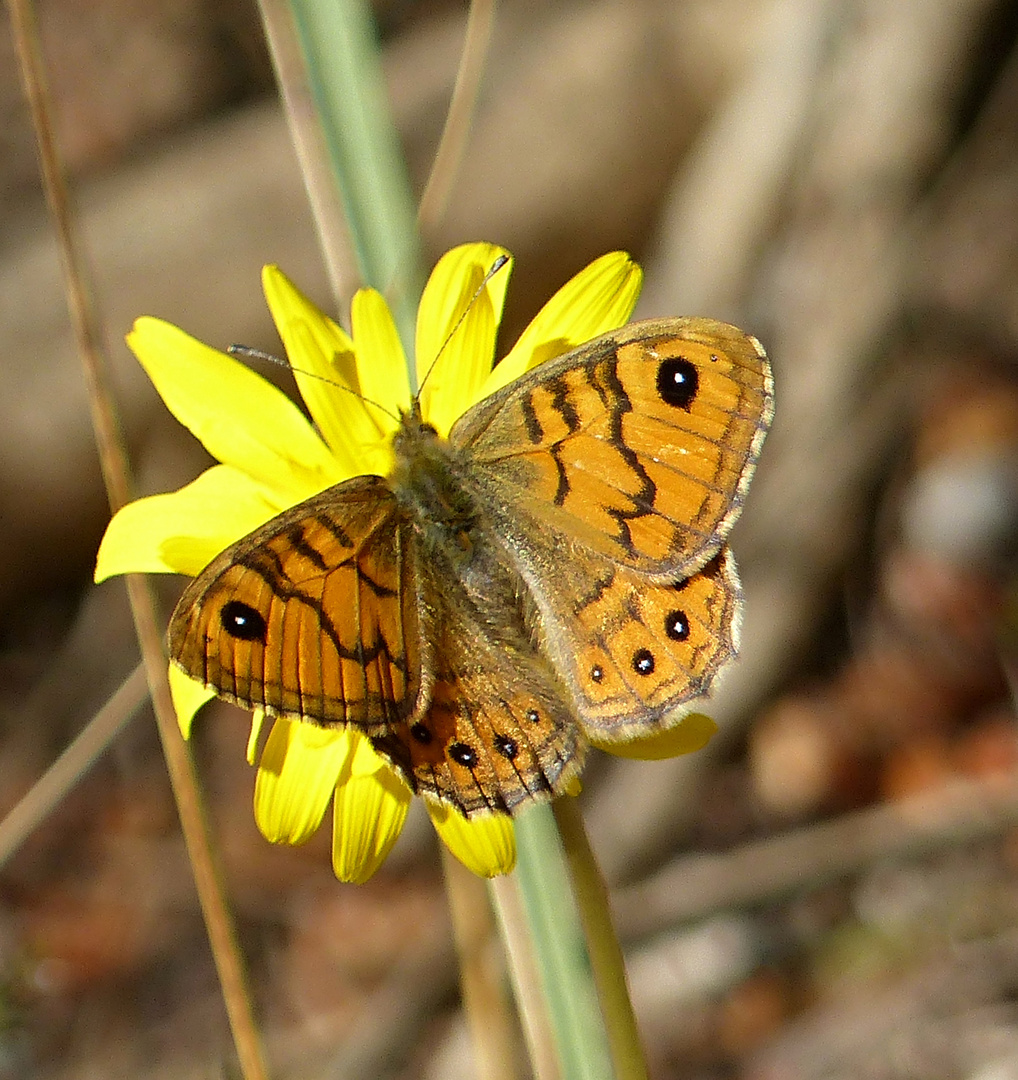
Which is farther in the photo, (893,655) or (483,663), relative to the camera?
(893,655)

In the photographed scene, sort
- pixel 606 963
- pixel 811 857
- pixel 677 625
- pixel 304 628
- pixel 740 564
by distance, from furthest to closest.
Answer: pixel 740 564 < pixel 811 857 < pixel 677 625 < pixel 304 628 < pixel 606 963

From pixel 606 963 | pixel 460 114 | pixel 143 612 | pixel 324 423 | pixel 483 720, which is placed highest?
pixel 460 114

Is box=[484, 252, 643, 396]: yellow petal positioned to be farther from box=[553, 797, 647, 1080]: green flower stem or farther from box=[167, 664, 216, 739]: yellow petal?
box=[553, 797, 647, 1080]: green flower stem

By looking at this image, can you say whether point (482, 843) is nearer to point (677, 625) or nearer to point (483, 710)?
point (483, 710)

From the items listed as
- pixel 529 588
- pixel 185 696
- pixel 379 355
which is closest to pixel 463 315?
pixel 379 355

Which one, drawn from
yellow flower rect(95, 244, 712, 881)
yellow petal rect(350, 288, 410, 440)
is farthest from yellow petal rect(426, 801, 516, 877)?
yellow petal rect(350, 288, 410, 440)

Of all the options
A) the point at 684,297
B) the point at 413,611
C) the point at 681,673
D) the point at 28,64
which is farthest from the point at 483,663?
the point at 684,297

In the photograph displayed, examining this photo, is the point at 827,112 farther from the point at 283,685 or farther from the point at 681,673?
the point at 283,685
